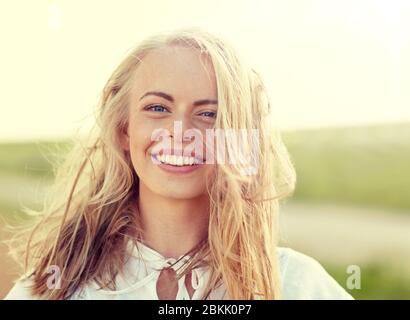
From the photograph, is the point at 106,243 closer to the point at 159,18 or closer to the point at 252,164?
the point at 252,164

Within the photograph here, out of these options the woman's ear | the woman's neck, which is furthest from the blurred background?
the woman's neck

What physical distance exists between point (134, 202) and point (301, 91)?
61 centimetres

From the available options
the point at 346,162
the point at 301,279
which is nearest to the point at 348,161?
the point at 346,162

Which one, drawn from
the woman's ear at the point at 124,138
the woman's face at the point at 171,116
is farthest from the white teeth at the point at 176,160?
the woman's ear at the point at 124,138

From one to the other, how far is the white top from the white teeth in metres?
0.27

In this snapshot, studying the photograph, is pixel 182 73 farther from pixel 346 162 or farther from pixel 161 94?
pixel 346 162

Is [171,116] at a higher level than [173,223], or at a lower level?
higher

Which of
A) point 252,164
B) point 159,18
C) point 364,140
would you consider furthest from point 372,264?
point 159,18

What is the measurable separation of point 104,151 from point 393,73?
0.91 m

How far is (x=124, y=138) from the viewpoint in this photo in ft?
5.55

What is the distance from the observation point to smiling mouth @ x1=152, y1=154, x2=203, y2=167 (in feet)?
5.41

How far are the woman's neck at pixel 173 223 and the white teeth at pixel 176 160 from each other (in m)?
0.11

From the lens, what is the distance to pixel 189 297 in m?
1.71

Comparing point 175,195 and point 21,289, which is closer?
point 175,195
